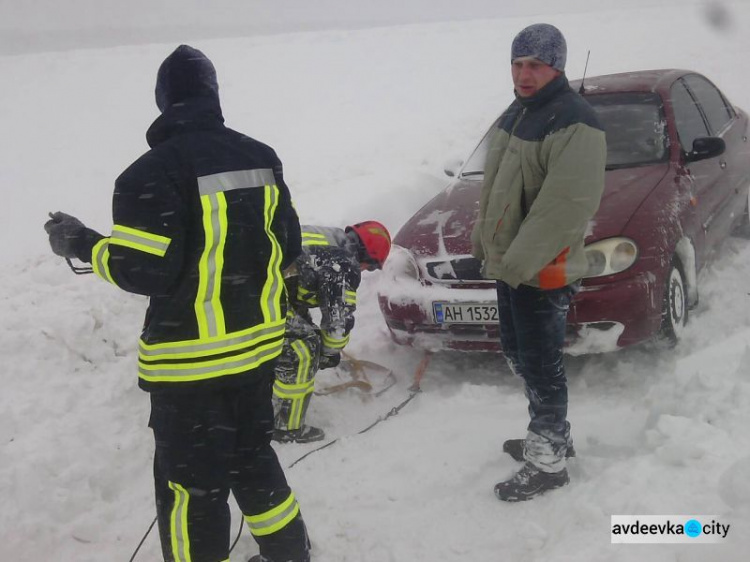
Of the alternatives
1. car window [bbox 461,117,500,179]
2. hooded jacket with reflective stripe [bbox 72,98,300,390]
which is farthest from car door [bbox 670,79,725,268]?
hooded jacket with reflective stripe [bbox 72,98,300,390]

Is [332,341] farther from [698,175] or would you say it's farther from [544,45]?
[698,175]

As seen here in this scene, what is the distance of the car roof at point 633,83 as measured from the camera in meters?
4.89

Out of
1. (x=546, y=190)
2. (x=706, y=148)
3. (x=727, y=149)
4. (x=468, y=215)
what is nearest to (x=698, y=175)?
(x=706, y=148)

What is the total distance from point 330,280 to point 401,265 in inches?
37.4

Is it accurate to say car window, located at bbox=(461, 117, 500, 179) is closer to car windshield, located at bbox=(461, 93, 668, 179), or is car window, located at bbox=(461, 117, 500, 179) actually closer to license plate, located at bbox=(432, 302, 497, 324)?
car windshield, located at bbox=(461, 93, 668, 179)

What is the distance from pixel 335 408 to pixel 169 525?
1906 mm

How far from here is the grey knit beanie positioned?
2.55 meters

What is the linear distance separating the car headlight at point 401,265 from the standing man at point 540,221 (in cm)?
119

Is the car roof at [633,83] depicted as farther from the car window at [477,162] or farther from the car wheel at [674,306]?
the car wheel at [674,306]

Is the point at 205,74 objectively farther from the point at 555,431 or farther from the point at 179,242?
the point at 555,431

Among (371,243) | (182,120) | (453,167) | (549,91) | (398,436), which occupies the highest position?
(182,120)

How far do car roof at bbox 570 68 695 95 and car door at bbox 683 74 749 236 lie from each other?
11.1 inches

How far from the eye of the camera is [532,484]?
285 centimetres

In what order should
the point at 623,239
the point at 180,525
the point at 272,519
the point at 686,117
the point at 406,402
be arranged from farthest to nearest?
the point at 686,117 < the point at 406,402 < the point at 623,239 < the point at 272,519 < the point at 180,525
